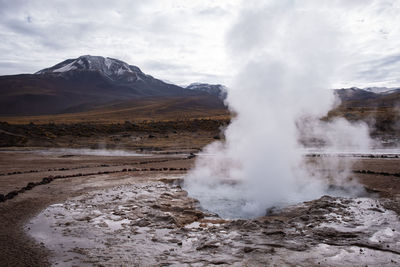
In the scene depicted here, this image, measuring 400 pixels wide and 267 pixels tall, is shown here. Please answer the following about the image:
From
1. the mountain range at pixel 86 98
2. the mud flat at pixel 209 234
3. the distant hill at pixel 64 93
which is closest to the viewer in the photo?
the mud flat at pixel 209 234

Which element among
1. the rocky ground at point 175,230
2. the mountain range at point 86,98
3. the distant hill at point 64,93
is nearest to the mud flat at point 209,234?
the rocky ground at point 175,230

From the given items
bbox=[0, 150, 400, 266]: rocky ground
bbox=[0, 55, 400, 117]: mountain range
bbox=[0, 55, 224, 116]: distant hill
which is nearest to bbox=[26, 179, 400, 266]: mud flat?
bbox=[0, 150, 400, 266]: rocky ground

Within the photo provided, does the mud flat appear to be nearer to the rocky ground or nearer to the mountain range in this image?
the rocky ground

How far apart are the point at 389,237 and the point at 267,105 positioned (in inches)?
286

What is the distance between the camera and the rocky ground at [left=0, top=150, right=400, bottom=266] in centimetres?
641

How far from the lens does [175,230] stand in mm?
8188

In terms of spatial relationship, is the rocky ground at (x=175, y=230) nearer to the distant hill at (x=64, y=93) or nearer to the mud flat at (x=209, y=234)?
the mud flat at (x=209, y=234)

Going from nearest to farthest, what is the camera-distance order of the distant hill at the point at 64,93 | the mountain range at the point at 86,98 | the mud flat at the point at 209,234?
1. the mud flat at the point at 209,234
2. the mountain range at the point at 86,98
3. the distant hill at the point at 64,93

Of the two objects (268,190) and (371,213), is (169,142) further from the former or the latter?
(371,213)

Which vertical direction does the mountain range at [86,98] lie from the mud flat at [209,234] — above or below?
above

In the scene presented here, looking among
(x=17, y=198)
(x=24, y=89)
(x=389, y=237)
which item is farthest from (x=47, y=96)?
(x=389, y=237)

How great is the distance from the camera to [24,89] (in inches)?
5512

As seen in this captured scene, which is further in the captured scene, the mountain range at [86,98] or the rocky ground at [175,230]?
the mountain range at [86,98]

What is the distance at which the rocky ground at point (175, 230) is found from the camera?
6.41 metres
